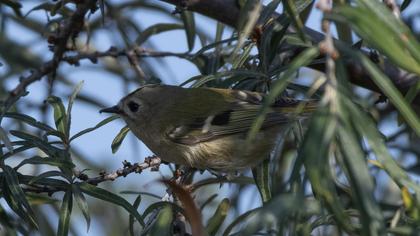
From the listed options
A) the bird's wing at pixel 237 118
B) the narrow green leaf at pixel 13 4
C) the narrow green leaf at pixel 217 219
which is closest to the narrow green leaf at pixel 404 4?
the bird's wing at pixel 237 118

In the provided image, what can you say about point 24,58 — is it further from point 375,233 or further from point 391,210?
point 375,233

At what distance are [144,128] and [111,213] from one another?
0.58 m

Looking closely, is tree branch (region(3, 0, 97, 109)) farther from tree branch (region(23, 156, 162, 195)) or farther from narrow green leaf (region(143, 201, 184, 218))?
narrow green leaf (region(143, 201, 184, 218))

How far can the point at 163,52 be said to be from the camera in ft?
11.7

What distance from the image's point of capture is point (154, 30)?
12.1 ft

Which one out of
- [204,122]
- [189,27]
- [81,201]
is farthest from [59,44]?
[81,201]

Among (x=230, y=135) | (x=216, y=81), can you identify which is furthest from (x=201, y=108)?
(x=216, y=81)

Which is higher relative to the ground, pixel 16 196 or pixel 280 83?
pixel 16 196

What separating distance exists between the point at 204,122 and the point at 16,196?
1.32 meters

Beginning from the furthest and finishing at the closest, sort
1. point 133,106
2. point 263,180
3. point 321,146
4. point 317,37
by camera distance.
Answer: point 133,106, point 317,37, point 263,180, point 321,146

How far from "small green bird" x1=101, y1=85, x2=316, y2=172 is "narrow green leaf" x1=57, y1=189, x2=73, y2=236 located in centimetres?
84

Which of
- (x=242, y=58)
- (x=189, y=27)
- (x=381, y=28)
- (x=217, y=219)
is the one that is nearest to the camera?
(x=381, y=28)

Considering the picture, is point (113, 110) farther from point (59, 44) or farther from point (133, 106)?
point (59, 44)

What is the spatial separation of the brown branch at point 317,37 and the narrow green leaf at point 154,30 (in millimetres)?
364
